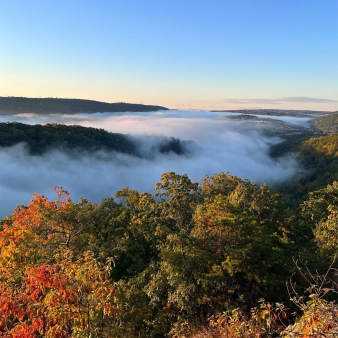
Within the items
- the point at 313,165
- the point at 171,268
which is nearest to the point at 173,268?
the point at 171,268

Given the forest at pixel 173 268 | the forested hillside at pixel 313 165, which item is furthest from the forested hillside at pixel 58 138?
the forest at pixel 173 268

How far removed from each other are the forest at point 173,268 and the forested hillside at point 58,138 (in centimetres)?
9161

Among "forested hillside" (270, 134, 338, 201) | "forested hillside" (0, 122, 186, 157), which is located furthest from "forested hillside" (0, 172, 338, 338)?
"forested hillside" (0, 122, 186, 157)

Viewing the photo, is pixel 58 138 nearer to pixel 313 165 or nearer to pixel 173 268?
pixel 313 165

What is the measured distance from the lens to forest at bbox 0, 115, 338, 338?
8102mm

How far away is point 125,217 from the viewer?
2661 centimetres

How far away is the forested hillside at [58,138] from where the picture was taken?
10804cm

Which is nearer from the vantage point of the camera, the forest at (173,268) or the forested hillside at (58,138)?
the forest at (173,268)

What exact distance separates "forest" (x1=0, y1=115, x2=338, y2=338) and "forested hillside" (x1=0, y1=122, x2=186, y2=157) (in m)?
91.6

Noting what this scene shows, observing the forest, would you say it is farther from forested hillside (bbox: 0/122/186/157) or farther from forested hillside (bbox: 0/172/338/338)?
forested hillside (bbox: 0/122/186/157)

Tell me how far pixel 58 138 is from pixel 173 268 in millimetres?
115094

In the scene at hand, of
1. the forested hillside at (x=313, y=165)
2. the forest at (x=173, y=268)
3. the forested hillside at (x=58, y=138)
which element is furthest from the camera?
the forested hillside at (x=58, y=138)

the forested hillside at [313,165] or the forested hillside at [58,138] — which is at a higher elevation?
the forested hillside at [58,138]

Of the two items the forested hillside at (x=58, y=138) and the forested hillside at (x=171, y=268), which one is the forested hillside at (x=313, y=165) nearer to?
the forested hillside at (x=171, y=268)
